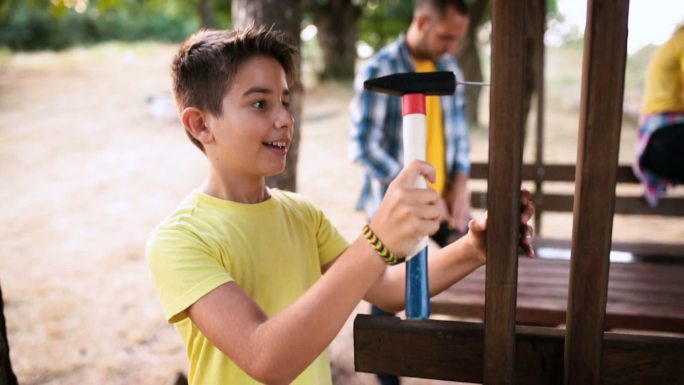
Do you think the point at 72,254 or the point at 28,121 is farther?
the point at 28,121

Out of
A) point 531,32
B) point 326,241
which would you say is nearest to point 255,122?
point 326,241

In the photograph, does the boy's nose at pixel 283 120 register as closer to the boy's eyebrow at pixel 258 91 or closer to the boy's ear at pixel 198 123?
the boy's eyebrow at pixel 258 91

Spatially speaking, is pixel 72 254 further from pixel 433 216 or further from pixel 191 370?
pixel 433 216

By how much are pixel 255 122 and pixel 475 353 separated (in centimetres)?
72

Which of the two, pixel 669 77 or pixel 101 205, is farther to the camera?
pixel 101 205

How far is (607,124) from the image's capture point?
35.3 inches

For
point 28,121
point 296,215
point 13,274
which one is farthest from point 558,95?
point 296,215

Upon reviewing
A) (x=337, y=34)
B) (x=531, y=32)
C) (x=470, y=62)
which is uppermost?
(x=337, y=34)

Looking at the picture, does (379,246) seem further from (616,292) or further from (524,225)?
(616,292)

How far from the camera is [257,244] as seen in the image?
140 cm

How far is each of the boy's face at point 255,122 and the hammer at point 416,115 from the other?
13.1 inches

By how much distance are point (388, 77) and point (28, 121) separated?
13.7 metres

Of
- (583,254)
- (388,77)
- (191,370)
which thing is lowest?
A: (191,370)

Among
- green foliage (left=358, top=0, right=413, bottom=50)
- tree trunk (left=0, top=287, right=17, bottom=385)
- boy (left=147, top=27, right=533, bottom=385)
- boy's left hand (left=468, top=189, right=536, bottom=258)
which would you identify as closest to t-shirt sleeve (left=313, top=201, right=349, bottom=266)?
boy (left=147, top=27, right=533, bottom=385)
